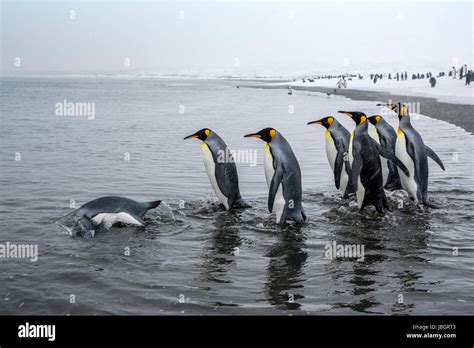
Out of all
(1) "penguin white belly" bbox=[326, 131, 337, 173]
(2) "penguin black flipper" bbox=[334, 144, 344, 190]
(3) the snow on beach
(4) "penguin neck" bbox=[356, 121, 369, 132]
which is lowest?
(2) "penguin black flipper" bbox=[334, 144, 344, 190]

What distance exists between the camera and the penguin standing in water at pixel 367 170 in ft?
25.4

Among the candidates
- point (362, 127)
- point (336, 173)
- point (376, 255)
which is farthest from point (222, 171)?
point (376, 255)

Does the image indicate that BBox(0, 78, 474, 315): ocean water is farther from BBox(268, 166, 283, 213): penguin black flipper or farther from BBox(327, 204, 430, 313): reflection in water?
BBox(268, 166, 283, 213): penguin black flipper

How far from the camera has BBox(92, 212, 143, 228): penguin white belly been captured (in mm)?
6656

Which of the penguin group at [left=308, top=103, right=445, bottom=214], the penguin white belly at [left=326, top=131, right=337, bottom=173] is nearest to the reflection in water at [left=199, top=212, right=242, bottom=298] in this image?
the penguin group at [left=308, top=103, right=445, bottom=214]

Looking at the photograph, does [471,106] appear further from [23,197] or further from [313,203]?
[23,197]

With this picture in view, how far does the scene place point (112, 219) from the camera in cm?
668

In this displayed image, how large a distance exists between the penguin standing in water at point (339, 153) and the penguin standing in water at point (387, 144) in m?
0.52

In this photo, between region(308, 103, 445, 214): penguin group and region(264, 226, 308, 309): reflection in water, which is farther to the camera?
region(308, 103, 445, 214): penguin group

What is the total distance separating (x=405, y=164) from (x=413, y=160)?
16 cm

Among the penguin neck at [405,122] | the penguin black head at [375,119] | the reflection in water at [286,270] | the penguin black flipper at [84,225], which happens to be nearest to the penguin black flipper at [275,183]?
the reflection in water at [286,270]

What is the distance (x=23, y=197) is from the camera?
860 centimetres

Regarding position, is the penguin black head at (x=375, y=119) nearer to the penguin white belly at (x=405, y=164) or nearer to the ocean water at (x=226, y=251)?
the penguin white belly at (x=405, y=164)
